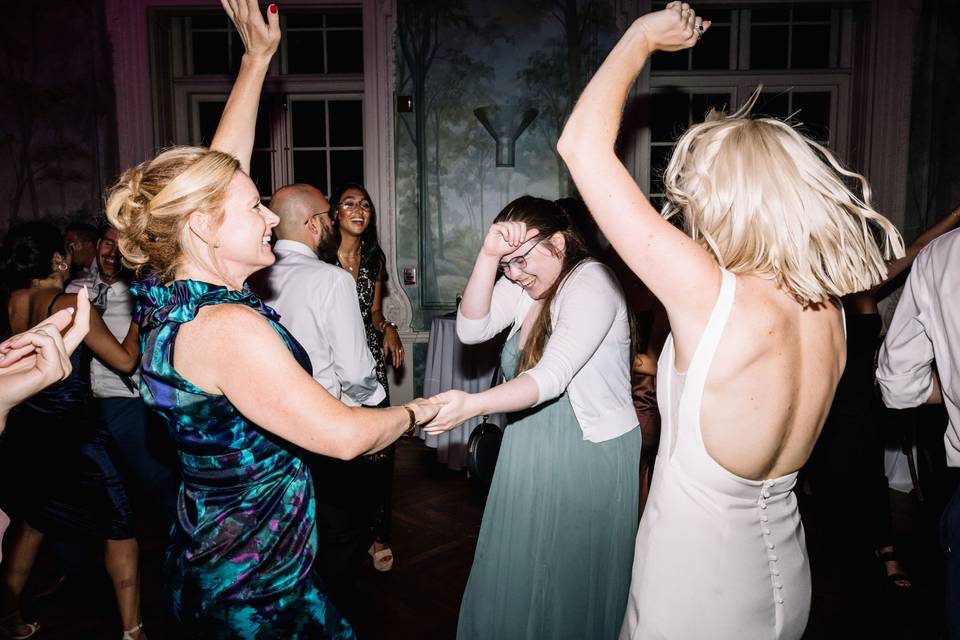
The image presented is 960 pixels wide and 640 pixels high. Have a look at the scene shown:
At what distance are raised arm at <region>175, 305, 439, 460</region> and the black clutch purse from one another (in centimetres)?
73

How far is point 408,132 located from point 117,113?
256cm

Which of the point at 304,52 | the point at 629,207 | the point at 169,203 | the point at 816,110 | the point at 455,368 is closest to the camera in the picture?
the point at 629,207

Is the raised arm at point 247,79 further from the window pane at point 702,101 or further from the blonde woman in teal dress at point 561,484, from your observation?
the window pane at point 702,101

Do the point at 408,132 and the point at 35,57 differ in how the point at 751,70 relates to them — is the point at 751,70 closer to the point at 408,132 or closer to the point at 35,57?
the point at 408,132

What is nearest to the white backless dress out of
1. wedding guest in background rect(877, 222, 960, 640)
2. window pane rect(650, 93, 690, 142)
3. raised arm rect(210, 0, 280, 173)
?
wedding guest in background rect(877, 222, 960, 640)

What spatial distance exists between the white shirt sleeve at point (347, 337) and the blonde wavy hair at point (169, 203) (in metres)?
1.08

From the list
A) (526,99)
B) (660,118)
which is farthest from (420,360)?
(660,118)

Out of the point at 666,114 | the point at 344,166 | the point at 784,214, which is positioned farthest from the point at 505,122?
the point at 784,214

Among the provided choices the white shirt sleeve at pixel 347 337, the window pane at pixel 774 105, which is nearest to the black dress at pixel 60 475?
the white shirt sleeve at pixel 347 337

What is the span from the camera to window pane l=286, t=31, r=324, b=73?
571 centimetres

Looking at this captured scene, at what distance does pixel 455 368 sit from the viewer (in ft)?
13.8

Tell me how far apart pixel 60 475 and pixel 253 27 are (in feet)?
5.93

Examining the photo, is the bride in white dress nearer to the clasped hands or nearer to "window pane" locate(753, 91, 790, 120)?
the clasped hands

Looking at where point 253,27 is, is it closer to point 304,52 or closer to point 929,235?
point 929,235
